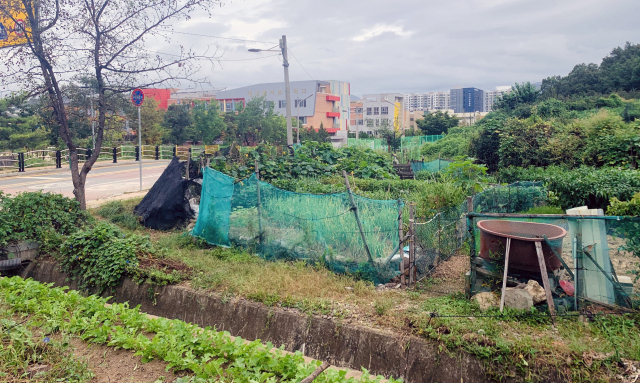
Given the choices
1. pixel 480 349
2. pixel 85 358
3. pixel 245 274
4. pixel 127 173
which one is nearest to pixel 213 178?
pixel 245 274

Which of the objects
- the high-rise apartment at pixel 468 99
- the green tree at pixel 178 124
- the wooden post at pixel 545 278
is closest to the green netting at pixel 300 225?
the wooden post at pixel 545 278

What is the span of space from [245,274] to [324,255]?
127 cm

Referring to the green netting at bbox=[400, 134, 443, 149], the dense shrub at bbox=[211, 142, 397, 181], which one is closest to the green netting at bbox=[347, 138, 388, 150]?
the green netting at bbox=[400, 134, 443, 149]

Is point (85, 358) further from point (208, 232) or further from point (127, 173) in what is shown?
point (127, 173)

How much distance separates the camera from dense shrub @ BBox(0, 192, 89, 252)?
25.4 feet

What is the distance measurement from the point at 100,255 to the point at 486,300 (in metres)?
5.82

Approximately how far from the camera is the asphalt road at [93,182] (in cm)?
1556

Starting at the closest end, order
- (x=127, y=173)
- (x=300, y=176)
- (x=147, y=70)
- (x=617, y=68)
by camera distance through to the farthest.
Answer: (x=147, y=70) → (x=300, y=176) → (x=127, y=173) → (x=617, y=68)

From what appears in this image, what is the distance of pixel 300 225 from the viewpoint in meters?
7.40

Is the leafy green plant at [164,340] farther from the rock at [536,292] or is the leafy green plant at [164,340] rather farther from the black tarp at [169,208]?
the black tarp at [169,208]

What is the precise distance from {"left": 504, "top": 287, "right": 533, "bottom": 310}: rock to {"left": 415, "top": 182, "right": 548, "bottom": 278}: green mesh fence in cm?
172

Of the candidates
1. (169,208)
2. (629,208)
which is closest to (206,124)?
(169,208)

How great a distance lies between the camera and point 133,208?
38.1 ft

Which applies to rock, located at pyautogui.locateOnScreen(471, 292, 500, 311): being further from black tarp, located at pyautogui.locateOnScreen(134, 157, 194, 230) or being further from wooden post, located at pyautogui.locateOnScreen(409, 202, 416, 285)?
black tarp, located at pyautogui.locateOnScreen(134, 157, 194, 230)
